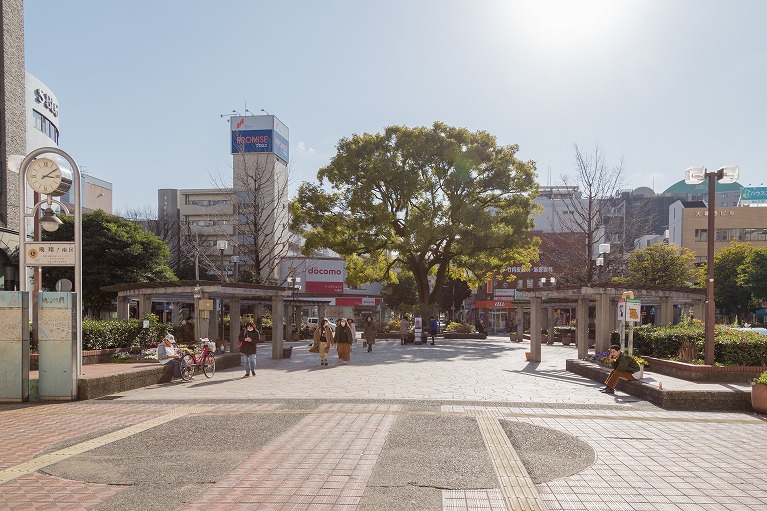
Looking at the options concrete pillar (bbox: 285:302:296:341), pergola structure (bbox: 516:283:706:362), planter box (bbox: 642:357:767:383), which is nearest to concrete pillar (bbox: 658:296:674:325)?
pergola structure (bbox: 516:283:706:362)

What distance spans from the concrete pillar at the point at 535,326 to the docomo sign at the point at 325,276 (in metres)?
46.8

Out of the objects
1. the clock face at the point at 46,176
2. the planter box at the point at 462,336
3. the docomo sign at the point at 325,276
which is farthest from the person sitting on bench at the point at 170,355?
the docomo sign at the point at 325,276

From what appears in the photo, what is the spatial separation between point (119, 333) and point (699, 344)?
1602 centimetres

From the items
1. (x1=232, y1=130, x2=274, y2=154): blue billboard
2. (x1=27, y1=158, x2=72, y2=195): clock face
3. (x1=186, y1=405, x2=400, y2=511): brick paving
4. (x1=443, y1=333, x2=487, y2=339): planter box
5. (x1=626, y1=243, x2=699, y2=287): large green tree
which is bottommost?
(x1=443, y1=333, x2=487, y2=339): planter box

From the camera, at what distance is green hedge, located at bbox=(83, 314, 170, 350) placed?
18297 mm

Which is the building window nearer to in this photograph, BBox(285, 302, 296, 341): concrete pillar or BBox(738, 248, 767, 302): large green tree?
BBox(738, 248, 767, 302): large green tree

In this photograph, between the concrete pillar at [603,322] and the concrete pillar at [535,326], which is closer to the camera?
the concrete pillar at [603,322]

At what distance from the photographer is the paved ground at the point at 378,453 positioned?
571cm

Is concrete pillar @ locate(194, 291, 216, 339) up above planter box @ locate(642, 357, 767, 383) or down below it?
above

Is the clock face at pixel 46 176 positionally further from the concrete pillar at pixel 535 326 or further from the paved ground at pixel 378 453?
the concrete pillar at pixel 535 326

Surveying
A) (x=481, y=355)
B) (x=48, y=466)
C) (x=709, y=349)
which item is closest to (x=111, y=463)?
(x=48, y=466)

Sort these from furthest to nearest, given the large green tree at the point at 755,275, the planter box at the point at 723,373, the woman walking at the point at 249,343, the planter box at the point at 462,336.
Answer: the large green tree at the point at 755,275, the planter box at the point at 462,336, the woman walking at the point at 249,343, the planter box at the point at 723,373

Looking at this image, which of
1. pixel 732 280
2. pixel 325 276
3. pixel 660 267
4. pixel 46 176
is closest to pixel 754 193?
pixel 732 280

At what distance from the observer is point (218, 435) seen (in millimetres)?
8547
